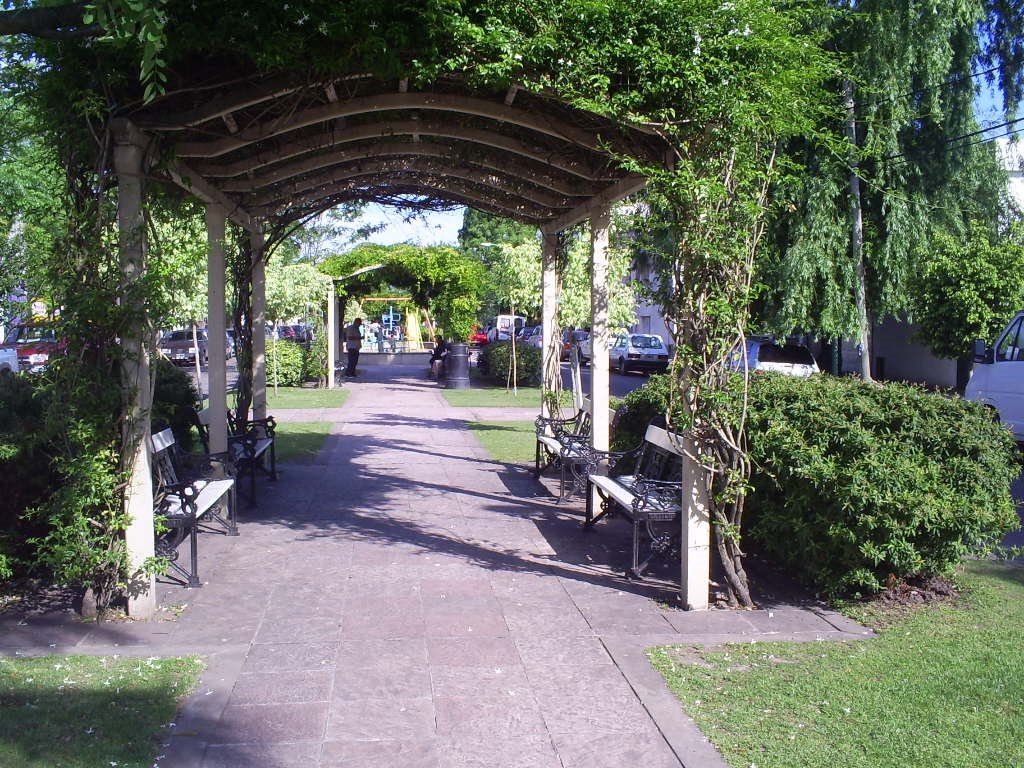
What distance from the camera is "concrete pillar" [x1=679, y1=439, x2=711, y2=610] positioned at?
584cm

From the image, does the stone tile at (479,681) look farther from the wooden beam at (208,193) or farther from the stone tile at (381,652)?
the wooden beam at (208,193)

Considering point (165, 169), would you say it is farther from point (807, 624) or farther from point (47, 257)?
point (807, 624)

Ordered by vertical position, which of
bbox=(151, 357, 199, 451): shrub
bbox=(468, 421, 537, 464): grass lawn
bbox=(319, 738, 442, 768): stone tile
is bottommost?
bbox=(319, 738, 442, 768): stone tile

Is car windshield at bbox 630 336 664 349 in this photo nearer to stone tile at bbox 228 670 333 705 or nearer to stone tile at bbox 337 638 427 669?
stone tile at bbox 337 638 427 669

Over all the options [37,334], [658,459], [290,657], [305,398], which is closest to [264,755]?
[290,657]

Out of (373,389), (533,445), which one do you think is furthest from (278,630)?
(373,389)

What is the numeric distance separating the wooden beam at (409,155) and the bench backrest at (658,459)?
236 cm

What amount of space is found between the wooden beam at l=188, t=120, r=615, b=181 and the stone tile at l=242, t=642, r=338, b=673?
3942mm

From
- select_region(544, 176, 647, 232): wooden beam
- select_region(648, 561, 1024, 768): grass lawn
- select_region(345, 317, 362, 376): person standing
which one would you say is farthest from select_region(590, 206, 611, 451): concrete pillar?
select_region(345, 317, 362, 376): person standing

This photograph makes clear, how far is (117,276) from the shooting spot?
5512 millimetres

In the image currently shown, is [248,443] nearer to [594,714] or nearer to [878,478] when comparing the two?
[594,714]

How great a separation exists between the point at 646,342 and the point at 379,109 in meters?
30.6

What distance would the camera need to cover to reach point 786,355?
73.5ft

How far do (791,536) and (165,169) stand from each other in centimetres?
472
